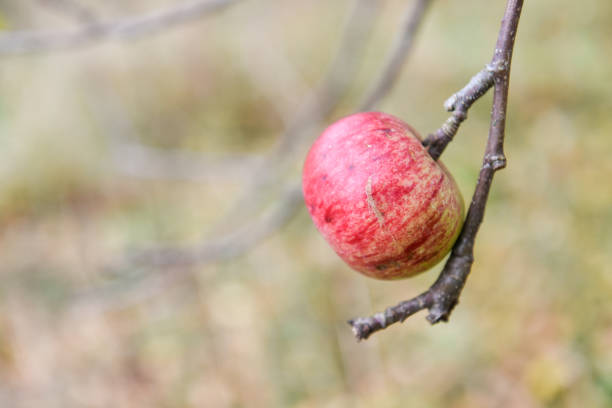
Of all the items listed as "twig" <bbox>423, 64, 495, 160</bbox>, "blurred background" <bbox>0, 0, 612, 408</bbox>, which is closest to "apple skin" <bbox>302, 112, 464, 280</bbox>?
"twig" <bbox>423, 64, 495, 160</bbox>

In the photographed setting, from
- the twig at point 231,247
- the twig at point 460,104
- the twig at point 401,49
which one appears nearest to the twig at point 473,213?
the twig at point 460,104

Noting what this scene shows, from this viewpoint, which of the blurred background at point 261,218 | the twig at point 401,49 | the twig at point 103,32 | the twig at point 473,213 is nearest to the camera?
the twig at point 473,213

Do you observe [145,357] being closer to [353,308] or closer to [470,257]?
[353,308]

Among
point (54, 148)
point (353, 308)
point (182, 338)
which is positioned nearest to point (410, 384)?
point (353, 308)

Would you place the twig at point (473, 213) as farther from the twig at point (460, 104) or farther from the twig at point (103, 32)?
the twig at point (103, 32)

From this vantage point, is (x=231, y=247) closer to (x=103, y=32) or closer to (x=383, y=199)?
(x=103, y=32)

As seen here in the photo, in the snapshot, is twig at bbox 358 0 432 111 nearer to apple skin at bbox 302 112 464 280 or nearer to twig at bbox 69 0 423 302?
twig at bbox 69 0 423 302
